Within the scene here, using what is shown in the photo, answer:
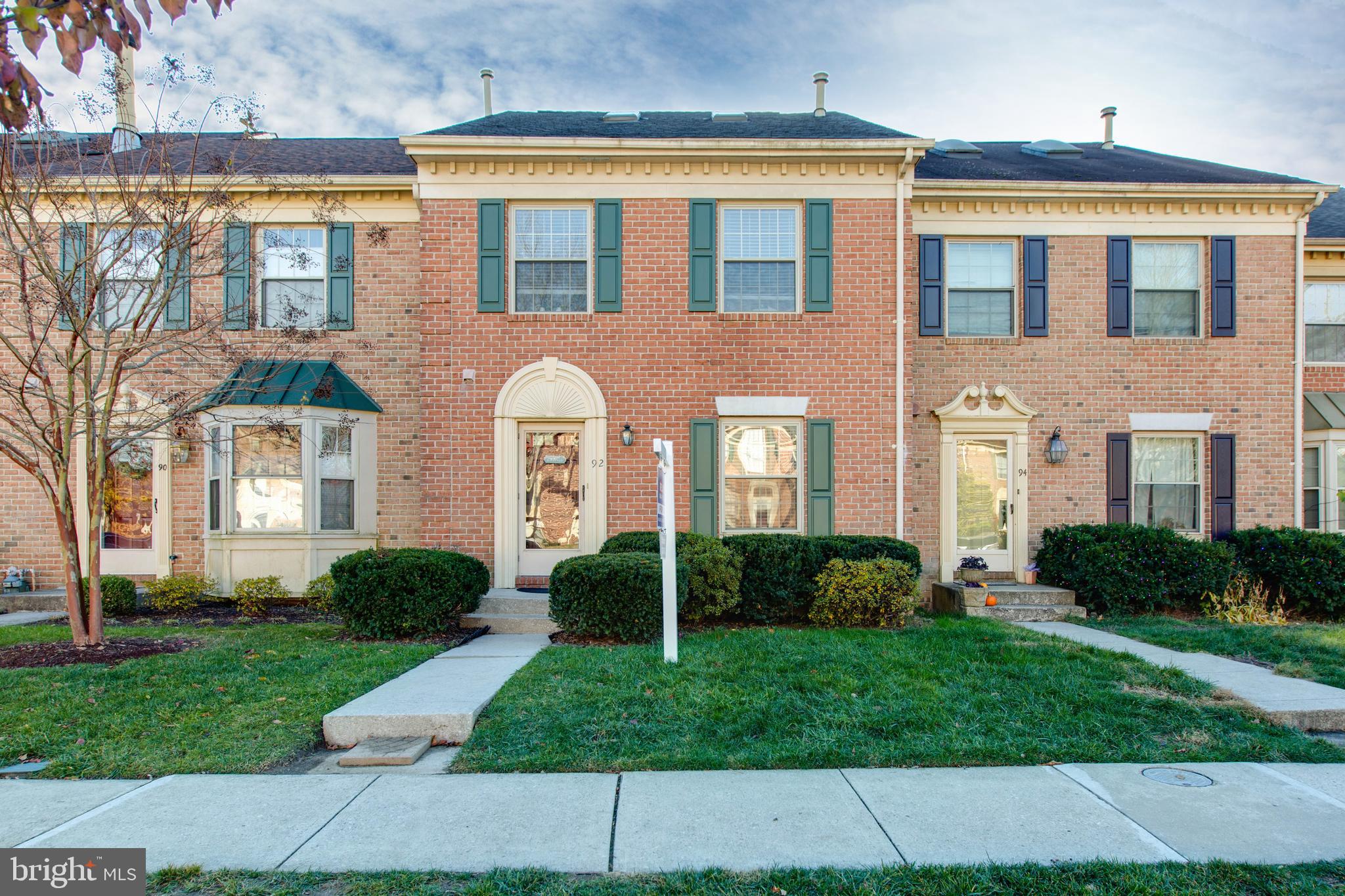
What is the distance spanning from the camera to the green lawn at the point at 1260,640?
6.20 m

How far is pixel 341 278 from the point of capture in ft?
34.1

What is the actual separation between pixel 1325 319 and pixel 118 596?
58.6 feet

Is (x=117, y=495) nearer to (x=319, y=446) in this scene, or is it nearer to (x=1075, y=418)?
(x=319, y=446)

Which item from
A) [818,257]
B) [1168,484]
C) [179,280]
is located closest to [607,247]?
[818,257]

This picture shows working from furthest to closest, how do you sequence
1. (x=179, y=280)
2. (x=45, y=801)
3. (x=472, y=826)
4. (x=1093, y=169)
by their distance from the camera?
(x=1093, y=169) → (x=179, y=280) → (x=45, y=801) → (x=472, y=826)

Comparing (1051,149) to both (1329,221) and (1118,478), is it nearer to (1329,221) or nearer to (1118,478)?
(1329,221)

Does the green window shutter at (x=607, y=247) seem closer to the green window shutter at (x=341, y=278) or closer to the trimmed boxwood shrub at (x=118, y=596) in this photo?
the green window shutter at (x=341, y=278)

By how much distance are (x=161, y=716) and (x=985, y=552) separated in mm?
9736

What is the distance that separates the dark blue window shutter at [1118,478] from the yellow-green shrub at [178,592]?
1247 cm

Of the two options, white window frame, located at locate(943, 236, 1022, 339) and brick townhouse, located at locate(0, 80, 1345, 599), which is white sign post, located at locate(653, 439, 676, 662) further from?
white window frame, located at locate(943, 236, 1022, 339)

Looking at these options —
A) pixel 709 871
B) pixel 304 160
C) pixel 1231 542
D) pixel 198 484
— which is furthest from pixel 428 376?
pixel 1231 542

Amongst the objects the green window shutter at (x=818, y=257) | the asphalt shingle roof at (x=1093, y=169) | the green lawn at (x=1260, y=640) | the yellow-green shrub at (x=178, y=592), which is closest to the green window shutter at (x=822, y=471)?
the green window shutter at (x=818, y=257)

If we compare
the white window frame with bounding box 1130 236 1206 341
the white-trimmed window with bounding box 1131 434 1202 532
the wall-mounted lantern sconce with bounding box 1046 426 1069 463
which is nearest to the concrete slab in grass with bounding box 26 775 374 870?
the wall-mounted lantern sconce with bounding box 1046 426 1069 463

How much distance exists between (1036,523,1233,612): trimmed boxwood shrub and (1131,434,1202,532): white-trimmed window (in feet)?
3.78
